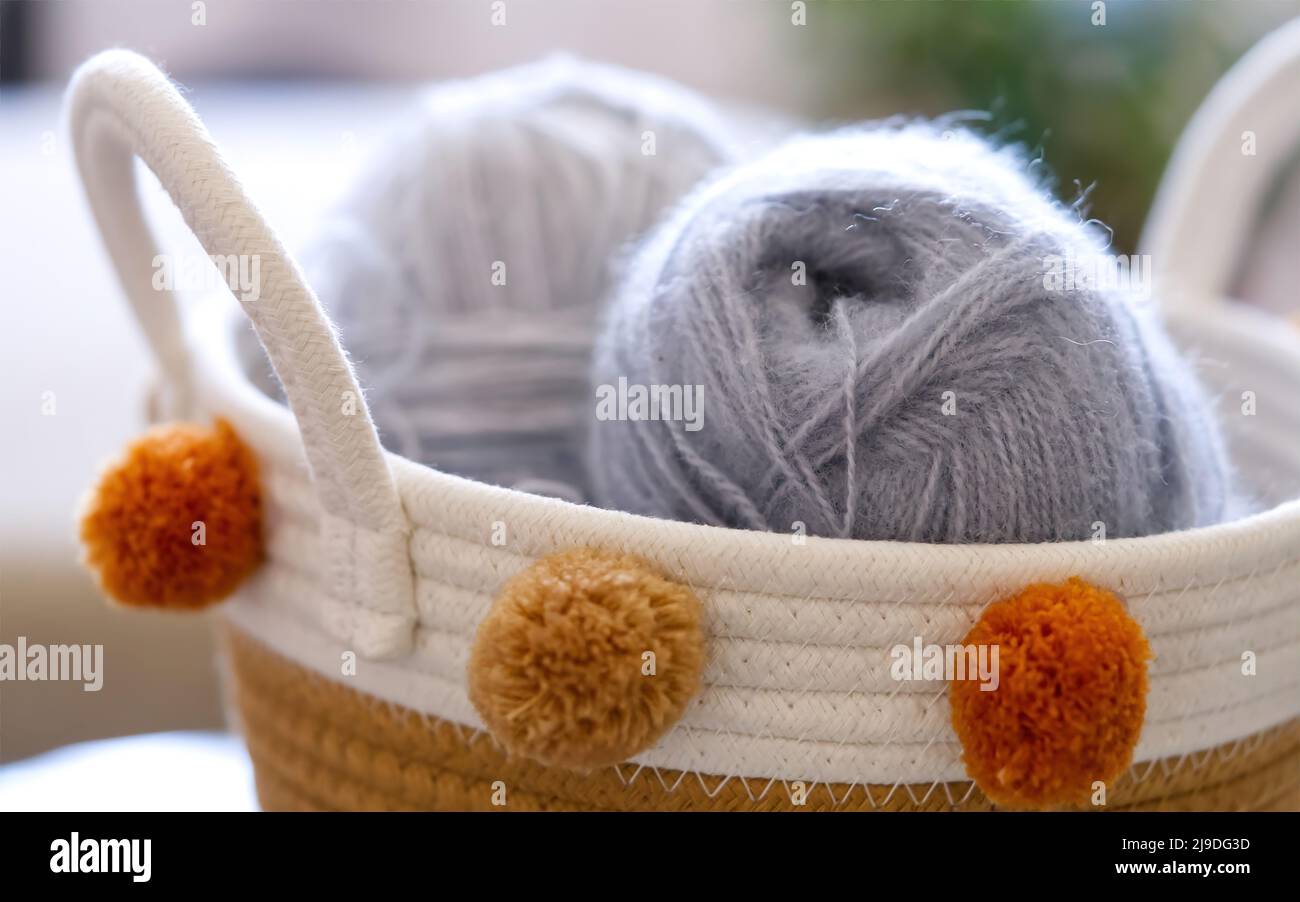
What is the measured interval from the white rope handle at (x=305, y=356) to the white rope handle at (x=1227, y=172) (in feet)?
1.48

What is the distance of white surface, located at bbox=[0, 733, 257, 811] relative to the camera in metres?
0.60

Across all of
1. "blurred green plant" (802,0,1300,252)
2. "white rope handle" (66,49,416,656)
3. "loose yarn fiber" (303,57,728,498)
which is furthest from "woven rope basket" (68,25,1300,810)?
"blurred green plant" (802,0,1300,252)

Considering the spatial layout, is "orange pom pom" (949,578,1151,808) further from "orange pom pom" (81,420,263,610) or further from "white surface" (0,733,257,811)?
"white surface" (0,733,257,811)

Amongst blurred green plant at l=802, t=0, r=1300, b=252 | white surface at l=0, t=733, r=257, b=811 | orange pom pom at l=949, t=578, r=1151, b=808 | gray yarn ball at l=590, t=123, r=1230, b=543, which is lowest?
white surface at l=0, t=733, r=257, b=811

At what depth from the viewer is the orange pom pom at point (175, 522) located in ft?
1.42

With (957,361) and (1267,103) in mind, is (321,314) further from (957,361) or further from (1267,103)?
(1267,103)

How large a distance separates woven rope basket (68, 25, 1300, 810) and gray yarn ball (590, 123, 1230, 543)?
0.03m

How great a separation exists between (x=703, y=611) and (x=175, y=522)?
200 mm

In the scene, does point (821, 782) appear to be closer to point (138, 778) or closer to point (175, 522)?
point (175, 522)

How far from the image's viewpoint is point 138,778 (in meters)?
0.64

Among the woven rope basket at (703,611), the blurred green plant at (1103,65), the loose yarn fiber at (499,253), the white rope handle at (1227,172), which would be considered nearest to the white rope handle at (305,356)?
the woven rope basket at (703,611)

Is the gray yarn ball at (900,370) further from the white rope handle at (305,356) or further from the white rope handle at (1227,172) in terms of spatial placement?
the white rope handle at (1227,172)
